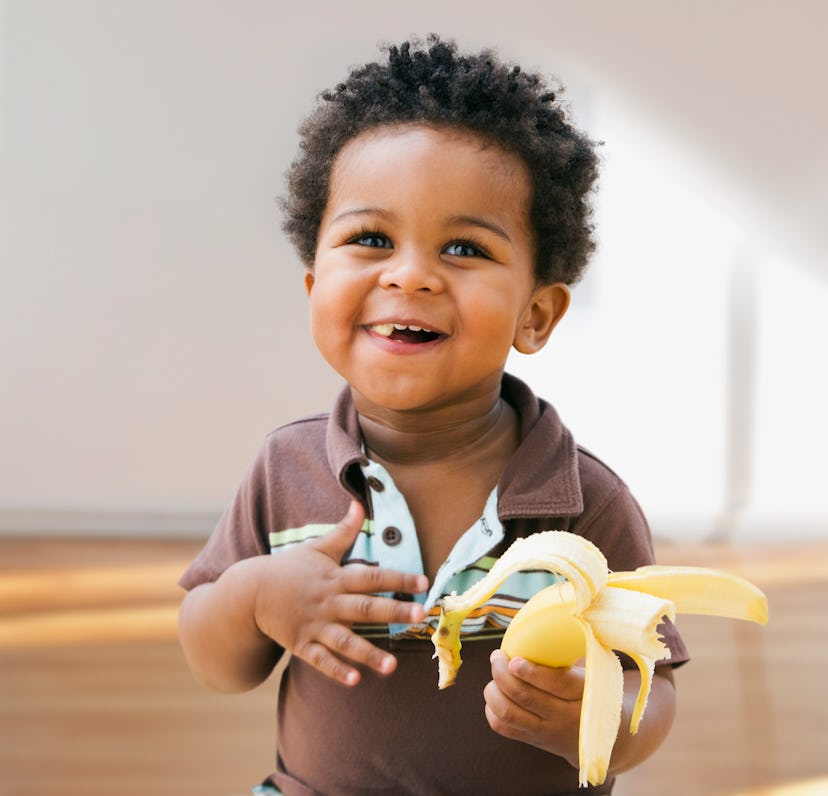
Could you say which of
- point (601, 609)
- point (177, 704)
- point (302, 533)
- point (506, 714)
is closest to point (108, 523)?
point (177, 704)

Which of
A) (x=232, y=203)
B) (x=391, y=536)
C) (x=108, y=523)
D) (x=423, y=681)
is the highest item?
(x=232, y=203)

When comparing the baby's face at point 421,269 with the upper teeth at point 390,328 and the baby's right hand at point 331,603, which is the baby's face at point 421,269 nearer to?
the upper teeth at point 390,328

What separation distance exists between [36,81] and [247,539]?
2.15 m

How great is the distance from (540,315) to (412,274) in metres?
0.18

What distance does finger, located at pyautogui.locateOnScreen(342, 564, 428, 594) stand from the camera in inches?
30.3

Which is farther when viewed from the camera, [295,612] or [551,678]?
[295,612]

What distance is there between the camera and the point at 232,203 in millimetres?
2771

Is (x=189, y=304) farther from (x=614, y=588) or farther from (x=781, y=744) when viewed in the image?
(x=614, y=588)

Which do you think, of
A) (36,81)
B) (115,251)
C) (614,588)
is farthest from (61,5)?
(614,588)

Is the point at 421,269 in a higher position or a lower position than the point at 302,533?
higher

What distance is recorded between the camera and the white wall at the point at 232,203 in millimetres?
2729

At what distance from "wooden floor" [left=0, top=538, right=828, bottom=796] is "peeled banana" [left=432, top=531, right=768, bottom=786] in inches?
31.2

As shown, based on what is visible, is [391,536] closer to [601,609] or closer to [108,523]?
[601,609]

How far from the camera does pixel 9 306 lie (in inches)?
110
